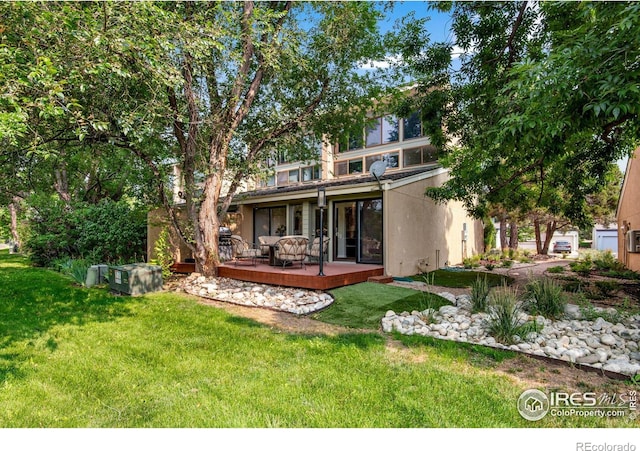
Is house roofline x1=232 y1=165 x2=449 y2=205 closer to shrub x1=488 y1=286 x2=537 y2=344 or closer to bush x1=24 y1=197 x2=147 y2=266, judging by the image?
bush x1=24 y1=197 x2=147 y2=266

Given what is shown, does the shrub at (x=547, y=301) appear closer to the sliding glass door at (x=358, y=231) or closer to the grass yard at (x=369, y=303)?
the grass yard at (x=369, y=303)

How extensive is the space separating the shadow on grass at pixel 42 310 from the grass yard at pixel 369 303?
4.17 meters

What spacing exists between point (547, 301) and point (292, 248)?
6.08m

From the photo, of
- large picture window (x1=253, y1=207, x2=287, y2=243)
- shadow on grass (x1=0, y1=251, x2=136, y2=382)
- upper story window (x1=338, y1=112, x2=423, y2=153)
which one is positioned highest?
upper story window (x1=338, y1=112, x2=423, y2=153)

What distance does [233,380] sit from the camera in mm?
3410

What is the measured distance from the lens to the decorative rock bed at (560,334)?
3.97 m

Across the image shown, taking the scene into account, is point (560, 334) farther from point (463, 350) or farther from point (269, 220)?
point (269, 220)

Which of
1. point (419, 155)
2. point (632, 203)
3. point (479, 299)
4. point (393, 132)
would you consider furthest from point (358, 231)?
point (632, 203)

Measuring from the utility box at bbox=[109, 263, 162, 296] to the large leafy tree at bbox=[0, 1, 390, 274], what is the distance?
165 centimetres

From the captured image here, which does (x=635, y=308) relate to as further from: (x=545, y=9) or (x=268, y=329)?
(x=268, y=329)

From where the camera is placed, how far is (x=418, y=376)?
3.49 meters

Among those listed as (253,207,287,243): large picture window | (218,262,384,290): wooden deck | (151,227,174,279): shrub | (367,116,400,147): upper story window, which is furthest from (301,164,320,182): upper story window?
(218,262,384,290): wooden deck

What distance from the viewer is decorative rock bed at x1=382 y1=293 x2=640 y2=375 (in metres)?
3.97
